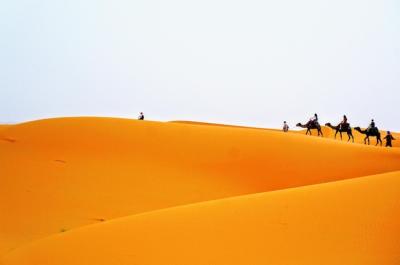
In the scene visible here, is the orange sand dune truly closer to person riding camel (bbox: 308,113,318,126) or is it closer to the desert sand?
the desert sand

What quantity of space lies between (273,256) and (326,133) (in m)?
34.0

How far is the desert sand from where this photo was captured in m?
4.77

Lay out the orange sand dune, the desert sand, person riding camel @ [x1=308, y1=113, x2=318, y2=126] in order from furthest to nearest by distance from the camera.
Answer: person riding camel @ [x1=308, y1=113, x2=318, y2=126] → the desert sand → the orange sand dune

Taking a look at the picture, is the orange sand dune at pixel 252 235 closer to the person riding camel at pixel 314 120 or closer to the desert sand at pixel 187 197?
the desert sand at pixel 187 197

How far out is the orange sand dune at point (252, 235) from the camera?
14.8 feet

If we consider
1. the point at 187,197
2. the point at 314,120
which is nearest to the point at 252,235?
the point at 187,197

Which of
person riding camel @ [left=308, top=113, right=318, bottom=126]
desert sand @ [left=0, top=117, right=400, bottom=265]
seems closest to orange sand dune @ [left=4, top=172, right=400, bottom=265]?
desert sand @ [left=0, top=117, right=400, bottom=265]

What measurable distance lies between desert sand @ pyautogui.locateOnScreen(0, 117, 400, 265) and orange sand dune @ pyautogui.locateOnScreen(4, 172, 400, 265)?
15mm

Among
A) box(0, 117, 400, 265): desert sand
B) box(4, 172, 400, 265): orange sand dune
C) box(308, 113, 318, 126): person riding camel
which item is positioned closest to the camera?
box(4, 172, 400, 265): orange sand dune

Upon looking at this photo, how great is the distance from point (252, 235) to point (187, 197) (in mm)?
4383

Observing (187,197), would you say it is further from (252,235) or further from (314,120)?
(314,120)

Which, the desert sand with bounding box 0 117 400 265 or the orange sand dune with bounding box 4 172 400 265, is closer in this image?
the orange sand dune with bounding box 4 172 400 265

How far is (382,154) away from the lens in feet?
45.2

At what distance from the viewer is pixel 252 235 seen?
5094mm
